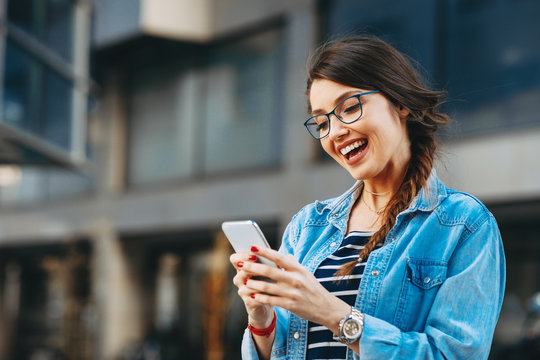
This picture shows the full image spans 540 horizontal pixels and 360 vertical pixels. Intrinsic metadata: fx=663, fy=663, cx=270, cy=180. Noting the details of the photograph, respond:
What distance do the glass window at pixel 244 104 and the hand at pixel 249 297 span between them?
8.80m

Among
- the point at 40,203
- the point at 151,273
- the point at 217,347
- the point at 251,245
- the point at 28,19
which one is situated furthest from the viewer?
the point at 40,203

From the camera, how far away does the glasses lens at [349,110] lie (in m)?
1.80

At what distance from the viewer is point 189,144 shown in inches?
483

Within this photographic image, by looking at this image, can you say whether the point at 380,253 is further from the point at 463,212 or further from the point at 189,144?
the point at 189,144

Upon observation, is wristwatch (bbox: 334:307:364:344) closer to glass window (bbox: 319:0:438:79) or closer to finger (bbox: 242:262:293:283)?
finger (bbox: 242:262:293:283)

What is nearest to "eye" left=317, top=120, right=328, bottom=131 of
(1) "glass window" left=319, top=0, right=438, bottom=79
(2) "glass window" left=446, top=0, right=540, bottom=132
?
(2) "glass window" left=446, top=0, right=540, bottom=132

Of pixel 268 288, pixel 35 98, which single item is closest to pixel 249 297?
pixel 268 288

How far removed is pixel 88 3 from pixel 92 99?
357cm

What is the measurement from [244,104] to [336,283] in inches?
379

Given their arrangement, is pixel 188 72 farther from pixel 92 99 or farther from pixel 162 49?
pixel 92 99

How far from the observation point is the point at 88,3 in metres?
10.6

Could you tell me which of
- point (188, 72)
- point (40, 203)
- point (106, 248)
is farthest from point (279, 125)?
point (40, 203)

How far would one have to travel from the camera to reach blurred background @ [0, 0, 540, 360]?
7.98 meters

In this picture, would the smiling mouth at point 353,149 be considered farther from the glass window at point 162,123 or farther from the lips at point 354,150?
the glass window at point 162,123
